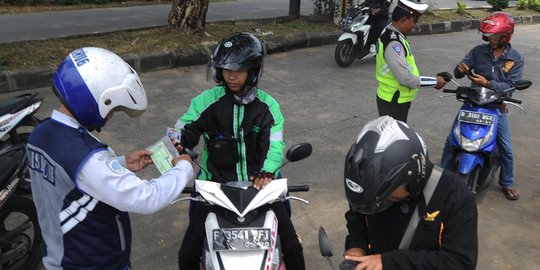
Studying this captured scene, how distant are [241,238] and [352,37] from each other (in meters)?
7.32

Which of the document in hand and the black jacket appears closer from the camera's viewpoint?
the black jacket

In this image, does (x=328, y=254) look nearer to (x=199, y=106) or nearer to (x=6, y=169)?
(x=199, y=106)

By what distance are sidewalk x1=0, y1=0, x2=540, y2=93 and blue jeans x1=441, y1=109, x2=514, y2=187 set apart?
5059 millimetres

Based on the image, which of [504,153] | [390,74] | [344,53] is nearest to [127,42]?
[344,53]

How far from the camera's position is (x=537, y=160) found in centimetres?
574

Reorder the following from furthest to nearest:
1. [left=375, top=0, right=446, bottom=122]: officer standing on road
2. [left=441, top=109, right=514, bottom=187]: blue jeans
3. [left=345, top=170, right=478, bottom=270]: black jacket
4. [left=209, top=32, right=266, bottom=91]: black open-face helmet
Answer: [left=441, top=109, right=514, bottom=187]: blue jeans
[left=375, top=0, right=446, bottom=122]: officer standing on road
[left=209, top=32, right=266, bottom=91]: black open-face helmet
[left=345, top=170, right=478, bottom=270]: black jacket

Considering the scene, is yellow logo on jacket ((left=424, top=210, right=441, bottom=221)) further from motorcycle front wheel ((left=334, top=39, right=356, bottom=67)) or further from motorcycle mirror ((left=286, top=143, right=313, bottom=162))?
motorcycle front wheel ((left=334, top=39, right=356, bottom=67))

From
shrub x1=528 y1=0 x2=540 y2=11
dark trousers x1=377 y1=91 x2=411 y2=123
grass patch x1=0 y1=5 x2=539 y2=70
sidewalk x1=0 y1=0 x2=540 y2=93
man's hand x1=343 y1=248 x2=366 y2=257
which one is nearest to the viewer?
man's hand x1=343 y1=248 x2=366 y2=257

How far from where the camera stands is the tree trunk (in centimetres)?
915

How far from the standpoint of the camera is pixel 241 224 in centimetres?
245

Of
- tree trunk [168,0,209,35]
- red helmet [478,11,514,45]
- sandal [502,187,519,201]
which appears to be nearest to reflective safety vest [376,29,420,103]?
red helmet [478,11,514,45]

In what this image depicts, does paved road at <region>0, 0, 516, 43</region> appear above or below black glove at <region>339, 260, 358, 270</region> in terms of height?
below

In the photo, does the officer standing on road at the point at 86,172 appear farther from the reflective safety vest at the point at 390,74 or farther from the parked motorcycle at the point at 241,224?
the reflective safety vest at the point at 390,74

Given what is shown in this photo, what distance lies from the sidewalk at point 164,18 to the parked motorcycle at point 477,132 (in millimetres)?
5135
